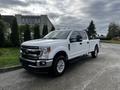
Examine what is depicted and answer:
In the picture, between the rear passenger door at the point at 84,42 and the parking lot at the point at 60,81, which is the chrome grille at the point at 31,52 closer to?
the parking lot at the point at 60,81

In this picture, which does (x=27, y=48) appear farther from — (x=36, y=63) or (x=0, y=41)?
(x=0, y=41)

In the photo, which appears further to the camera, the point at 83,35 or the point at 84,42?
the point at 83,35

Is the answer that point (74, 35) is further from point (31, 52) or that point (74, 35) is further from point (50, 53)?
point (31, 52)

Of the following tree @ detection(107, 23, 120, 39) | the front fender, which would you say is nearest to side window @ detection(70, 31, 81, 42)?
the front fender

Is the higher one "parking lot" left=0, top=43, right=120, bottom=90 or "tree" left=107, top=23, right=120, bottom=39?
"tree" left=107, top=23, right=120, bottom=39

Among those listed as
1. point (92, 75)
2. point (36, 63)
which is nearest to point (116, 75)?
point (92, 75)

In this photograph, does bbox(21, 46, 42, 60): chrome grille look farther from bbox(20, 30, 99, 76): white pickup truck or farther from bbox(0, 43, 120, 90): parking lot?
bbox(0, 43, 120, 90): parking lot

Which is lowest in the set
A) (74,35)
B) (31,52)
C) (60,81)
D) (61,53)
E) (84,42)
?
(60,81)

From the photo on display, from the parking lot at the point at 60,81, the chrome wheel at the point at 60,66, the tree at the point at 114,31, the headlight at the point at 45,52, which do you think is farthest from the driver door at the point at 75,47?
the tree at the point at 114,31

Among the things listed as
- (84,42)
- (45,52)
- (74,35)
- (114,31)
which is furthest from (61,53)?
(114,31)

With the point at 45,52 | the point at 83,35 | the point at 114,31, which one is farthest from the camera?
the point at 114,31

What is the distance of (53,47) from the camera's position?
4.95 meters

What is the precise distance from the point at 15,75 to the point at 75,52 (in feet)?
10.1

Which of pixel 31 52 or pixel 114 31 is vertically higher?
pixel 114 31
